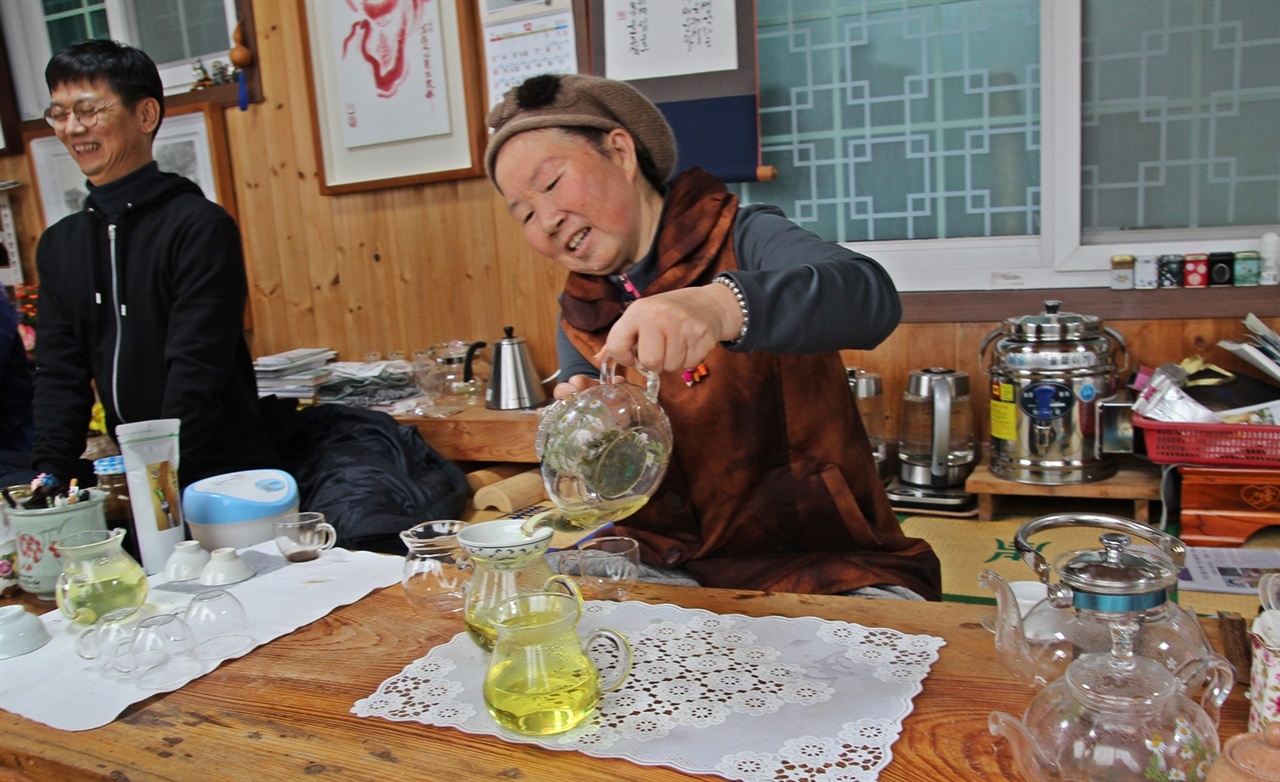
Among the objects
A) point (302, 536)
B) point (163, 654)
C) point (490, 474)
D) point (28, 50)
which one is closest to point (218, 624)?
point (163, 654)

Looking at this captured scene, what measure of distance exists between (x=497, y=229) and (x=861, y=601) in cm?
253

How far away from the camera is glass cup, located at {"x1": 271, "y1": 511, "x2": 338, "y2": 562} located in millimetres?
1500

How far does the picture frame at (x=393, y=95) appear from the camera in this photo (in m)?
3.32

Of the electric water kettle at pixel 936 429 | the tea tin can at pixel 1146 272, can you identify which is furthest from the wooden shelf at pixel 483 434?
the tea tin can at pixel 1146 272

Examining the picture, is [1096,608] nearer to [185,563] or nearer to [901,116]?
[185,563]

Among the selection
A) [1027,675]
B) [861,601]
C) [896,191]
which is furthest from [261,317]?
[1027,675]

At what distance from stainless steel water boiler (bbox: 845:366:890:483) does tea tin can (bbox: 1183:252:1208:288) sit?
0.87 metres

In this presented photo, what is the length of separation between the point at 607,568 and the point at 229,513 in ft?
2.36

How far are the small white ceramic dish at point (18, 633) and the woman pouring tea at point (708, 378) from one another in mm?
745

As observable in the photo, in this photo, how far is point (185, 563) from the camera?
4.68 feet

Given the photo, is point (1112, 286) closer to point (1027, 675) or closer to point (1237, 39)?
point (1237, 39)

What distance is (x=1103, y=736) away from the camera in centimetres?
66

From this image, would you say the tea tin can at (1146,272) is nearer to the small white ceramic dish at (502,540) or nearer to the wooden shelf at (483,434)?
the wooden shelf at (483,434)

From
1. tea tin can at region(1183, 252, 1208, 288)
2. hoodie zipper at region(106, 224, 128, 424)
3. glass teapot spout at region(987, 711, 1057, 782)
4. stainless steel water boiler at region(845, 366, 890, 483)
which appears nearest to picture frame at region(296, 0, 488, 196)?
hoodie zipper at region(106, 224, 128, 424)
